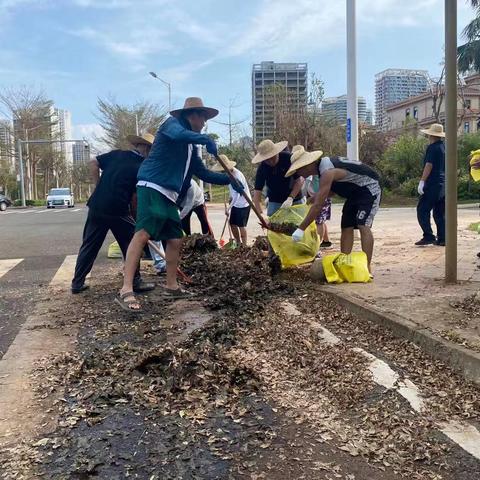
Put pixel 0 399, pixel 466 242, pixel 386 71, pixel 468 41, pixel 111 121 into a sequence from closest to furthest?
pixel 0 399, pixel 466 242, pixel 468 41, pixel 111 121, pixel 386 71

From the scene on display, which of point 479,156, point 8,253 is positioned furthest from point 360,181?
point 8,253

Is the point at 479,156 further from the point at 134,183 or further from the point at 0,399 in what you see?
the point at 0,399

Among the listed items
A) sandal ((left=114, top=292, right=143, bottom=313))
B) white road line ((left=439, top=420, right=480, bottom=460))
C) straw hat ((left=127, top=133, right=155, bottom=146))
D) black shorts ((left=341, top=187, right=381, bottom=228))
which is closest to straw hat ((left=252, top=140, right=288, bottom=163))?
black shorts ((left=341, top=187, right=381, bottom=228))

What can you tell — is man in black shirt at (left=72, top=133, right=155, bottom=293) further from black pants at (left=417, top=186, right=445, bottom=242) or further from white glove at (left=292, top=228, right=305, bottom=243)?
black pants at (left=417, top=186, right=445, bottom=242)

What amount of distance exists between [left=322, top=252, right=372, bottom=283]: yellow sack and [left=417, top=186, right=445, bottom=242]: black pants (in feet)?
9.94

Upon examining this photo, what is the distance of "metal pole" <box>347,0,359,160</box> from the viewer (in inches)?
367

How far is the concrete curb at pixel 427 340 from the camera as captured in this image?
307 cm

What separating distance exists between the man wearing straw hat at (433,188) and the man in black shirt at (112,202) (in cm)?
430

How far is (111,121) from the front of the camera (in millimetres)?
45438

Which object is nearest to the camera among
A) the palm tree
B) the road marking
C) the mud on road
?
the mud on road

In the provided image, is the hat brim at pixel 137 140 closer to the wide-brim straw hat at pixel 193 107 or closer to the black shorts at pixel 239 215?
the wide-brim straw hat at pixel 193 107

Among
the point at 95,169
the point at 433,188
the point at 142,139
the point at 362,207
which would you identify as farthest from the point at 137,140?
the point at 433,188

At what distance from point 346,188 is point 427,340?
8.08 feet

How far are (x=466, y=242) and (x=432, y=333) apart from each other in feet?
17.1
